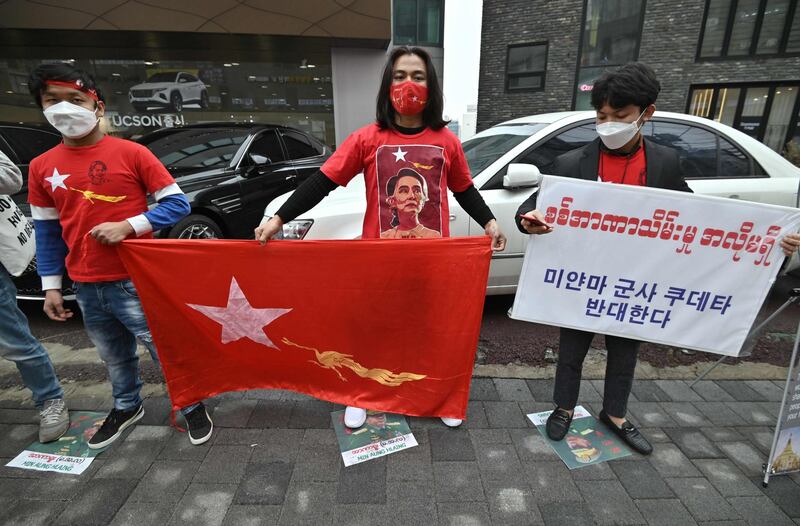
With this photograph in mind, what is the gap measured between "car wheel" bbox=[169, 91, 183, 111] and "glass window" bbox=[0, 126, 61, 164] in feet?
21.8

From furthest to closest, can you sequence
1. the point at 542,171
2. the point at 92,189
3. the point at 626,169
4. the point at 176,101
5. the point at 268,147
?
the point at 176,101
the point at 268,147
the point at 542,171
the point at 626,169
the point at 92,189

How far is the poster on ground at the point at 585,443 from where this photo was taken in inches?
82.7

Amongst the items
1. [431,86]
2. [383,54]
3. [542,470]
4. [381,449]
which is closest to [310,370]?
[381,449]

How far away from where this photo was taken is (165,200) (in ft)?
6.54

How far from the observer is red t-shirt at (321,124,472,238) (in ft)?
6.54

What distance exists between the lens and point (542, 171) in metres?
3.43

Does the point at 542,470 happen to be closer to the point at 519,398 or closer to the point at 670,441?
the point at 519,398

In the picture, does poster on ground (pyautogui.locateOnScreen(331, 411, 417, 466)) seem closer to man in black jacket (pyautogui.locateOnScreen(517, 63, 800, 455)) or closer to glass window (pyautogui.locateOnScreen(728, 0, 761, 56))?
man in black jacket (pyautogui.locateOnScreen(517, 63, 800, 455))

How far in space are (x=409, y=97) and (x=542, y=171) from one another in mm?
1906

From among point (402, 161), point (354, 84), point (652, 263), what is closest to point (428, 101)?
point (402, 161)

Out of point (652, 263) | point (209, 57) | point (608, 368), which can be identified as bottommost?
point (608, 368)

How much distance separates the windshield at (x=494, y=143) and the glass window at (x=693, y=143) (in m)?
1.10

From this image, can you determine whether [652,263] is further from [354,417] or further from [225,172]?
[225,172]

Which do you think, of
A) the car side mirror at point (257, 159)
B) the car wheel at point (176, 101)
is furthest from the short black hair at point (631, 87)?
the car wheel at point (176, 101)
